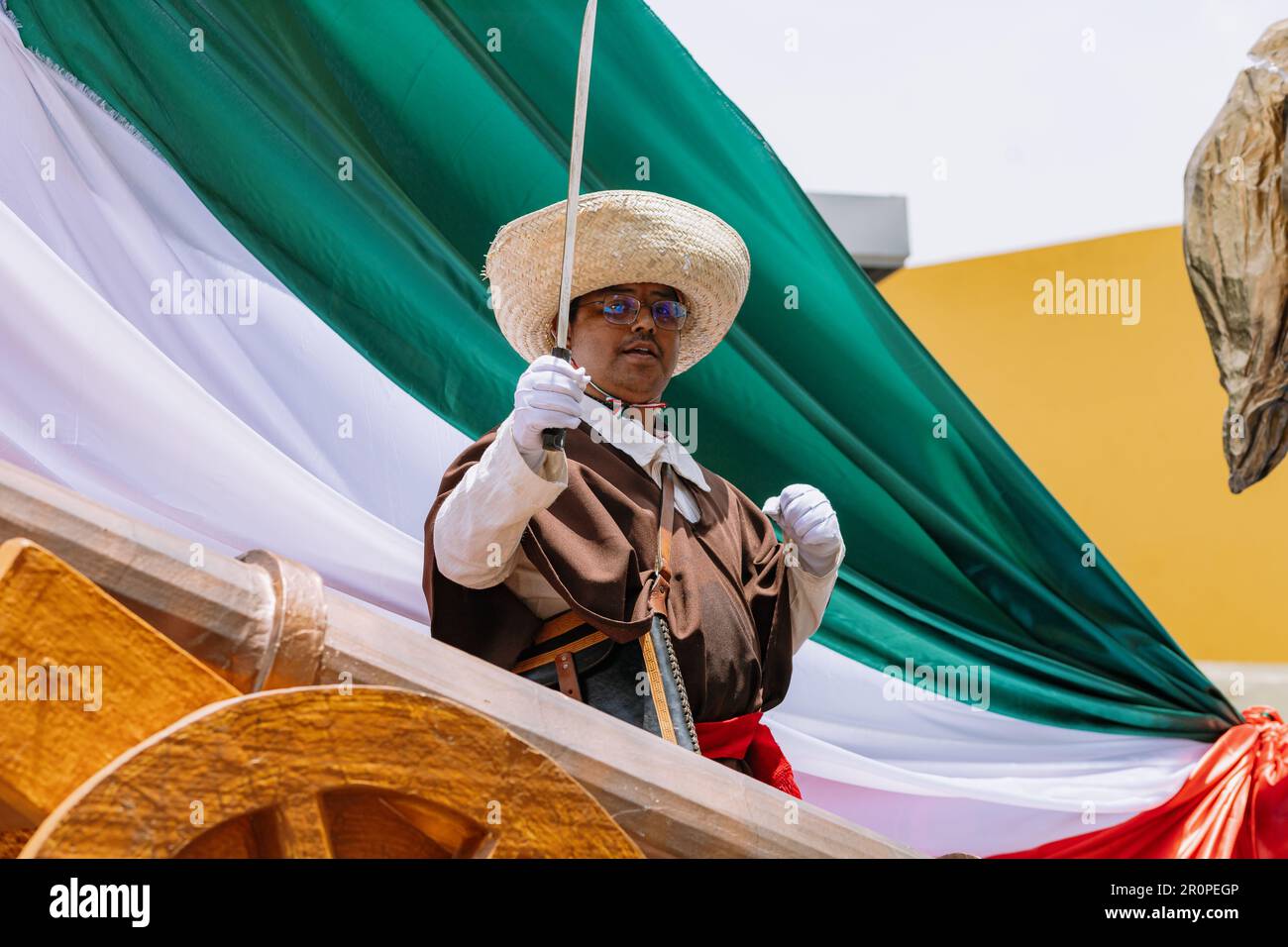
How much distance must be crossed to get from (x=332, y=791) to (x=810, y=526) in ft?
3.89

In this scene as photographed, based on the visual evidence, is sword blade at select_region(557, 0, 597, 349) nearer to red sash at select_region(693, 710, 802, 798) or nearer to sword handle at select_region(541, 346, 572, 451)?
sword handle at select_region(541, 346, 572, 451)

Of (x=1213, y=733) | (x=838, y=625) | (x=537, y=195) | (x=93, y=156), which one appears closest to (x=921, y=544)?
(x=838, y=625)

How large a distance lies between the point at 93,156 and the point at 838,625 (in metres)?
1.40

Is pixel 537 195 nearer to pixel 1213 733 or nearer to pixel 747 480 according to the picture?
pixel 747 480

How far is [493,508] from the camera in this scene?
4.77 feet

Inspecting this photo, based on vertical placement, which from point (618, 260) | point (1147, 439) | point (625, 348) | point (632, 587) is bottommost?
point (632, 587)

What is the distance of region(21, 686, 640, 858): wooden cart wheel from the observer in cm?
66

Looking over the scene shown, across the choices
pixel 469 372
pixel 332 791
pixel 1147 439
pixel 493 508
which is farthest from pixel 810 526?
pixel 1147 439

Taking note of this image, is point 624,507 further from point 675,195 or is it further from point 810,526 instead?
point 675,195

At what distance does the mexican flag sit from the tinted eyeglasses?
48cm

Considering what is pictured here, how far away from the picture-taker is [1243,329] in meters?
2.36

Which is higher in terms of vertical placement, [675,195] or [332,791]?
[675,195]

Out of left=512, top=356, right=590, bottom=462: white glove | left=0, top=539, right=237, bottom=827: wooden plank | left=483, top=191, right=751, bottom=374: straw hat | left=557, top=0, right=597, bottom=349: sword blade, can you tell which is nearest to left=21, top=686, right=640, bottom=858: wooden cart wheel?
left=0, top=539, right=237, bottom=827: wooden plank

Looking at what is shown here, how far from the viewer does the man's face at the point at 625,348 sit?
1.83 meters
